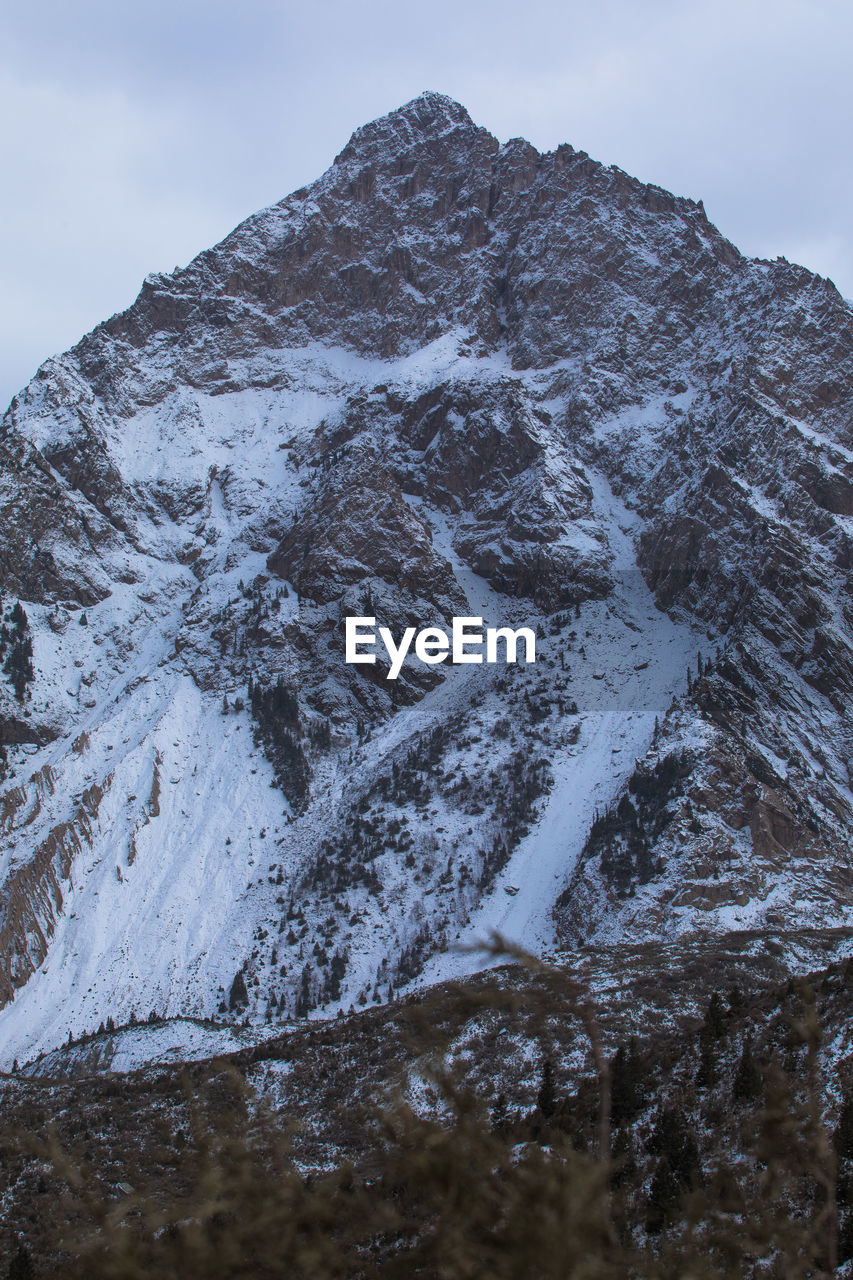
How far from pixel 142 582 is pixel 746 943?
116 m

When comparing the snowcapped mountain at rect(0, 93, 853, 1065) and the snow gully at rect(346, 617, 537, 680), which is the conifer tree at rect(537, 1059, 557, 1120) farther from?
the snow gully at rect(346, 617, 537, 680)

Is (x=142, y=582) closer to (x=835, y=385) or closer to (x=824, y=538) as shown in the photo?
(x=824, y=538)

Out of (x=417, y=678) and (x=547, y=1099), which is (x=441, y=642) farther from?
(x=547, y=1099)

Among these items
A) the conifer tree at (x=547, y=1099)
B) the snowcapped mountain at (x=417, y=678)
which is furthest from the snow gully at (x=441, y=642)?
the conifer tree at (x=547, y=1099)

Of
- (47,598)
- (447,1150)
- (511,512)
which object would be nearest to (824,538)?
(511,512)

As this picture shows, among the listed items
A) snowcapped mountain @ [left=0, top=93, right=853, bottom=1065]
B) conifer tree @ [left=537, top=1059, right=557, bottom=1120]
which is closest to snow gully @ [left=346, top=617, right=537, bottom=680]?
snowcapped mountain @ [left=0, top=93, right=853, bottom=1065]

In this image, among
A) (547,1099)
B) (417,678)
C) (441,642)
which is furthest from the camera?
(441,642)

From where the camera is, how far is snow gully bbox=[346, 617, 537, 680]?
154 meters

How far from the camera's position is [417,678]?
504 feet

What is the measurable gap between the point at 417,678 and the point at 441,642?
8976 millimetres

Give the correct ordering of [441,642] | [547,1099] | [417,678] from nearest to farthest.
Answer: [547,1099], [417,678], [441,642]

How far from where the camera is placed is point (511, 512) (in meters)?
177

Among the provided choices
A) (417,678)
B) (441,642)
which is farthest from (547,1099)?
(441,642)

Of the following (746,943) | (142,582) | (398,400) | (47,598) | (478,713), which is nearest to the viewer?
(746,943)
